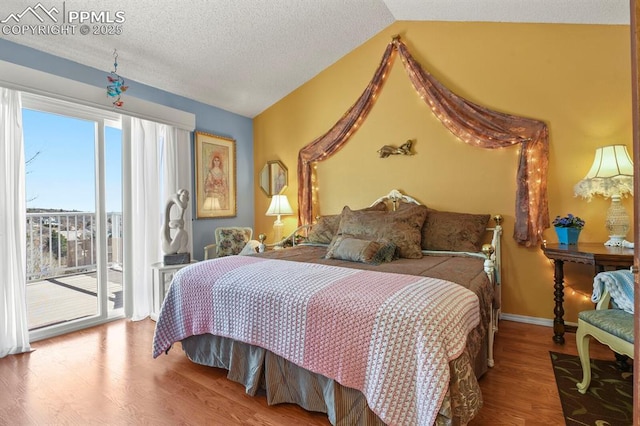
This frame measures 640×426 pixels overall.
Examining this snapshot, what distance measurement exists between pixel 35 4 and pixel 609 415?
4.44m

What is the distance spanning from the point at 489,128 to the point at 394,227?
1.35 meters

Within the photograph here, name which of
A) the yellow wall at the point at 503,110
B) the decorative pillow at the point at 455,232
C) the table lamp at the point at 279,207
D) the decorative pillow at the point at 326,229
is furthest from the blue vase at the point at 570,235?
the table lamp at the point at 279,207

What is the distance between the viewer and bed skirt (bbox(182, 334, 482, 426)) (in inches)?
54.3

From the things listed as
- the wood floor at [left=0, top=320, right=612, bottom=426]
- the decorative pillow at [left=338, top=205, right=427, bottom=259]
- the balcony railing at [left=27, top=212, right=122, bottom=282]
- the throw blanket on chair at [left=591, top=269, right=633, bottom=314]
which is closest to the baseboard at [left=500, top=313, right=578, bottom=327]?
the wood floor at [left=0, top=320, right=612, bottom=426]

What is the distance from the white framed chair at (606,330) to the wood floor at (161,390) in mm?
280

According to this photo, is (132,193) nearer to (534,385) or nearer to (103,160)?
(103,160)

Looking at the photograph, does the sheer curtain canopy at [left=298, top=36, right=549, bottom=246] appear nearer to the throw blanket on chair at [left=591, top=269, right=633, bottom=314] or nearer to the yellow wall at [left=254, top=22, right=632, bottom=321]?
the yellow wall at [left=254, top=22, right=632, bottom=321]

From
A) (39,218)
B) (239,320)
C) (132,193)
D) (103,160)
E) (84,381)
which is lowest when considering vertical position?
(84,381)

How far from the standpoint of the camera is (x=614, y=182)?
253 cm

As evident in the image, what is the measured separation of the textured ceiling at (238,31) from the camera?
2.58 metres

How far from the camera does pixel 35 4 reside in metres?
2.36

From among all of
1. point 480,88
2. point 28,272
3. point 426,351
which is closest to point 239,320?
point 426,351

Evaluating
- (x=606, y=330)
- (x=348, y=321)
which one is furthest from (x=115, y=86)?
(x=606, y=330)

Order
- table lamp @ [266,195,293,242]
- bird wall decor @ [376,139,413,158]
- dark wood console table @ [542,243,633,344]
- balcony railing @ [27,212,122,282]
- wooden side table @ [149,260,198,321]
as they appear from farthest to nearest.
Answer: table lamp @ [266,195,293,242] → bird wall decor @ [376,139,413,158] → wooden side table @ [149,260,198,321] → balcony railing @ [27,212,122,282] → dark wood console table @ [542,243,633,344]
